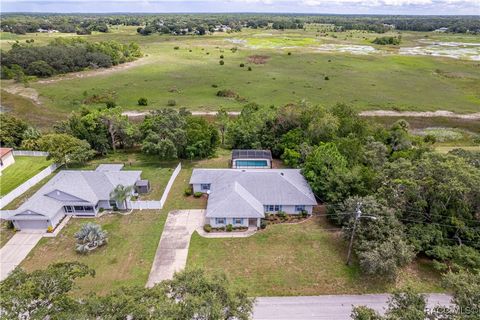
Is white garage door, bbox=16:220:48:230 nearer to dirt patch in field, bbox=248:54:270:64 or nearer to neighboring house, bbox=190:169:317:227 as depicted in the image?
neighboring house, bbox=190:169:317:227

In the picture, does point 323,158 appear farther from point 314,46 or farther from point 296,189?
point 314,46

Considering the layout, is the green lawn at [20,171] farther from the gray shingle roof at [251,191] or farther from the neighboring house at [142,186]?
the gray shingle roof at [251,191]

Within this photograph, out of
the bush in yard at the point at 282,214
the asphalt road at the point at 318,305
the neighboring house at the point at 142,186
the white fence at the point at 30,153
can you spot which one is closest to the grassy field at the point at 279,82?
the white fence at the point at 30,153

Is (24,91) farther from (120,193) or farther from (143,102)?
(120,193)

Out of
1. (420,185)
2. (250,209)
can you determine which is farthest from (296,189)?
(420,185)

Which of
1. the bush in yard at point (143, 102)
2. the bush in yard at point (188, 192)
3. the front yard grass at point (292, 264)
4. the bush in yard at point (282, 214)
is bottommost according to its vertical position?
the front yard grass at point (292, 264)

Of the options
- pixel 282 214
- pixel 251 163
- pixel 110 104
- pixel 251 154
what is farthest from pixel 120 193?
pixel 110 104
